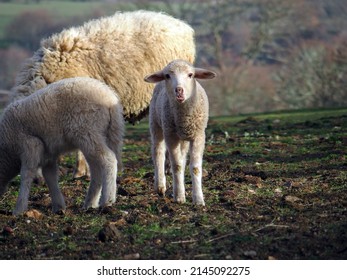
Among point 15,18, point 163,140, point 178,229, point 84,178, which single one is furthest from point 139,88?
point 15,18

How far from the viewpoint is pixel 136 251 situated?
6.43 meters

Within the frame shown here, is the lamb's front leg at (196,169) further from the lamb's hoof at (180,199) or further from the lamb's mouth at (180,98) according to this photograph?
the lamb's mouth at (180,98)

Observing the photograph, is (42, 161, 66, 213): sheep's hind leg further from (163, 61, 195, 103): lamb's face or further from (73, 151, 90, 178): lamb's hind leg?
(73, 151, 90, 178): lamb's hind leg

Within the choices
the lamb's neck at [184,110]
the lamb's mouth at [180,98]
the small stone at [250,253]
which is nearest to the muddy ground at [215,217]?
the small stone at [250,253]

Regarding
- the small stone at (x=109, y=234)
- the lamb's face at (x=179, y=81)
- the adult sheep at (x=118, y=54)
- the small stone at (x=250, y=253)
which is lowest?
the small stone at (x=250, y=253)

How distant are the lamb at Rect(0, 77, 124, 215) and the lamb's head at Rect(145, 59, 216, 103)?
672 millimetres

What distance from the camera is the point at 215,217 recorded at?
7438mm

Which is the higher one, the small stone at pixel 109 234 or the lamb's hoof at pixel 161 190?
the lamb's hoof at pixel 161 190

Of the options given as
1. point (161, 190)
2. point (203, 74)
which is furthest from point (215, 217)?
point (203, 74)

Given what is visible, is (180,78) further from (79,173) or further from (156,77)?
(79,173)

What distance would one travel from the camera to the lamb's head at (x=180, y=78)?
311 inches

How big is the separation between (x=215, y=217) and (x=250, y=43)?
3621 cm

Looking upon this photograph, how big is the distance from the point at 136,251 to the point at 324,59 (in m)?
23.5

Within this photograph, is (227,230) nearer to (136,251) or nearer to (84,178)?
(136,251)
